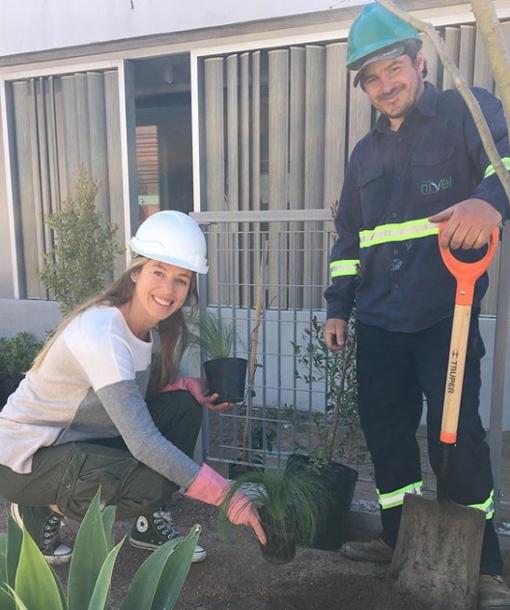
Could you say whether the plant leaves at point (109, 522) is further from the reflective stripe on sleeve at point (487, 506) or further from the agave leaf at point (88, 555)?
the reflective stripe on sleeve at point (487, 506)

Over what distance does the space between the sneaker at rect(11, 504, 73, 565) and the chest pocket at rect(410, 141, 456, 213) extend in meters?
1.99

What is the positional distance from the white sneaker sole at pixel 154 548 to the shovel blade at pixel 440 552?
858 millimetres

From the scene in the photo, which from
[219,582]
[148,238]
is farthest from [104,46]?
[219,582]

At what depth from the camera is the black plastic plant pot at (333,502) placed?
2.60 meters

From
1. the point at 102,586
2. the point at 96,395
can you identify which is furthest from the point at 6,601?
the point at 96,395

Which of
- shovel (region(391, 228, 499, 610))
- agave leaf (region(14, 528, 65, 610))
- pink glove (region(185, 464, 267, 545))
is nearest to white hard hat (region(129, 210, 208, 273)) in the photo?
pink glove (region(185, 464, 267, 545))

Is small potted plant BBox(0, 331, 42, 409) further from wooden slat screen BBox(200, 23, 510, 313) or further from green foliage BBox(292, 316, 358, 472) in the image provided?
green foliage BBox(292, 316, 358, 472)

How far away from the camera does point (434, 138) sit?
2160 millimetres

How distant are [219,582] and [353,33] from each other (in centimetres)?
223

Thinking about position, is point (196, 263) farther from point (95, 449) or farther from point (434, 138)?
point (434, 138)

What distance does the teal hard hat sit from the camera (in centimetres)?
207

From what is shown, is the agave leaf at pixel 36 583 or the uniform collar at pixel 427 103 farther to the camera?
the uniform collar at pixel 427 103

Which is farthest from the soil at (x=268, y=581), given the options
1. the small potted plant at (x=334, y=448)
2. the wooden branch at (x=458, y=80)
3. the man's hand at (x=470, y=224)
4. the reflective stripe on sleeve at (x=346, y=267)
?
the wooden branch at (x=458, y=80)

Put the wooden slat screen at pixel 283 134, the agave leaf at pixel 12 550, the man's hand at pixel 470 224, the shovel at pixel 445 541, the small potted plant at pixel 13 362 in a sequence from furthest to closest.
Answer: the small potted plant at pixel 13 362
the wooden slat screen at pixel 283 134
the shovel at pixel 445 541
the man's hand at pixel 470 224
the agave leaf at pixel 12 550
